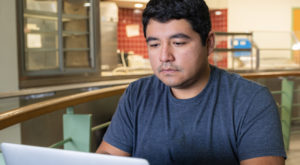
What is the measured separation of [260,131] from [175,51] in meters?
0.29

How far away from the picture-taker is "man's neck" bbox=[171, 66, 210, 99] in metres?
0.93

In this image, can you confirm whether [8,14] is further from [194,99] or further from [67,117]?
[194,99]

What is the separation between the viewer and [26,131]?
2531 millimetres

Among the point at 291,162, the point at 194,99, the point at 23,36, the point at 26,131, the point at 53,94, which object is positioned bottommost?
the point at 291,162

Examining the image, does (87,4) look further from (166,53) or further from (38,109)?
(166,53)

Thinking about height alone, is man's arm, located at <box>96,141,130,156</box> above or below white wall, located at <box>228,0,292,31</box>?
below

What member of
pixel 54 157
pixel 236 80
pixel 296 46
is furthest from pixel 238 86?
pixel 296 46

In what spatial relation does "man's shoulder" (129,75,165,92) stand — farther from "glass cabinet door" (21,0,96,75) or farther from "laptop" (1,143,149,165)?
"glass cabinet door" (21,0,96,75)

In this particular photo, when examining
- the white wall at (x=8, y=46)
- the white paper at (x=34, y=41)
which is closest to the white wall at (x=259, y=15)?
the white paper at (x=34, y=41)

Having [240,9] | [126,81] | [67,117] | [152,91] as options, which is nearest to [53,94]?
[126,81]

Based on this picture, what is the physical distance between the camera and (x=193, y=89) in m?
0.92

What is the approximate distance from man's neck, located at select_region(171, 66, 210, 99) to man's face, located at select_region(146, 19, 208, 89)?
0.11 ft

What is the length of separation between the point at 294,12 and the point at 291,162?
5.11m

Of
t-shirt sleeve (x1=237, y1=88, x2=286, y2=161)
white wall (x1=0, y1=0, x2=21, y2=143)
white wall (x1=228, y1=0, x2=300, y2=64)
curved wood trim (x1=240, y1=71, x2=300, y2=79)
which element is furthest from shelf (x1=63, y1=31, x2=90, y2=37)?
white wall (x1=228, y1=0, x2=300, y2=64)
